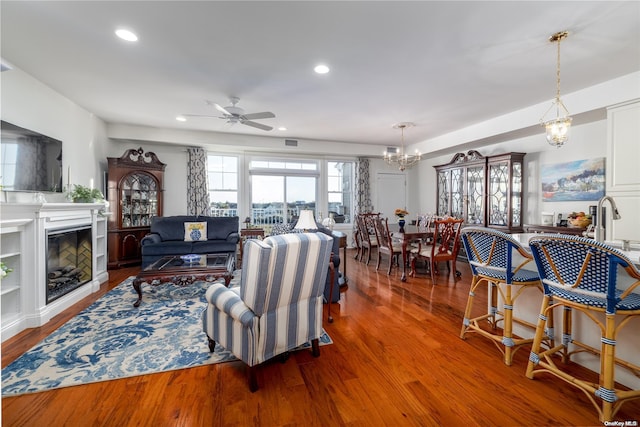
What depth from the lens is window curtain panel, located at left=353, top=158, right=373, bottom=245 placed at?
705 centimetres

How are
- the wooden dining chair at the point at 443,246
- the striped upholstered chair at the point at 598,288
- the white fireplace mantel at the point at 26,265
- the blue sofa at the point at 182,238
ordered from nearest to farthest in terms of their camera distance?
the striped upholstered chair at the point at 598,288
the white fireplace mantel at the point at 26,265
the wooden dining chair at the point at 443,246
the blue sofa at the point at 182,238

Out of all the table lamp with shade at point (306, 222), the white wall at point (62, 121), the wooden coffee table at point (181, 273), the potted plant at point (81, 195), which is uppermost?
the white wall at point (62, 121)

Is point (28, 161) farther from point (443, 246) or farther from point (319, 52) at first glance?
point (443, 246)

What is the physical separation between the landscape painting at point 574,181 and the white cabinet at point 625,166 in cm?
94

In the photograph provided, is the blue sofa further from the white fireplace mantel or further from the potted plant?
the white fireplace mantel

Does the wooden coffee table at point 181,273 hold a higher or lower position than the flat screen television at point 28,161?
lower

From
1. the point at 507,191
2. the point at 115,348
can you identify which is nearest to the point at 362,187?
the point at 507,191

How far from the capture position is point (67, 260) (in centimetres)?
347

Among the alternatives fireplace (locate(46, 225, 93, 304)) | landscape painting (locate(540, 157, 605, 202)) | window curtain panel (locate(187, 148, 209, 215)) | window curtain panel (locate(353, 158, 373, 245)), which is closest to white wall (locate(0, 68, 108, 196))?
fireplace (locate(46, 225, 93, 304))

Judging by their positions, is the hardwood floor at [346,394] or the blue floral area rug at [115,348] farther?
the blue floral area rug at [115,348]

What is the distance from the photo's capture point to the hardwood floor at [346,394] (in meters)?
1.53

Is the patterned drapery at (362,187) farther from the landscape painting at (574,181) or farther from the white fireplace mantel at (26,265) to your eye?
the white fireplace mantel at (26,265)

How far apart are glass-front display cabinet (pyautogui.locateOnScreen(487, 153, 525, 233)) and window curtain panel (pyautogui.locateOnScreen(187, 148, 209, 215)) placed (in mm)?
5908

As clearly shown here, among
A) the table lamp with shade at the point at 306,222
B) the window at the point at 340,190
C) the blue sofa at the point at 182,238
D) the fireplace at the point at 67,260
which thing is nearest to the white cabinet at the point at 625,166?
the table lamp with shade at the point at 306,222
